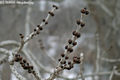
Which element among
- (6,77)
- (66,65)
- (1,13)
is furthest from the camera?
(1,13)

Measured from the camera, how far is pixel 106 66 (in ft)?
20.0

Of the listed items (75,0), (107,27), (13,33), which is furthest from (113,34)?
(13,33)

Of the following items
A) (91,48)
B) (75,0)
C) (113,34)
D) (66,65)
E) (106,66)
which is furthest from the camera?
(91,48)

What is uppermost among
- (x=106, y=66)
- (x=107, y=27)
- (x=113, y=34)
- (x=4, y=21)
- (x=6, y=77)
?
(x=4, y=21)

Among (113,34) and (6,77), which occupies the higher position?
(113,34)

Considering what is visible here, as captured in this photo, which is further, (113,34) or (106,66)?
(106,66)

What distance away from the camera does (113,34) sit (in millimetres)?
5688

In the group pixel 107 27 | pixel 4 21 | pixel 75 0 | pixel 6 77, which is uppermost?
pixel 4 21

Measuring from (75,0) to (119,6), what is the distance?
1.48 meters

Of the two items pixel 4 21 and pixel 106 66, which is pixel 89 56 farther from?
pixel 4 21

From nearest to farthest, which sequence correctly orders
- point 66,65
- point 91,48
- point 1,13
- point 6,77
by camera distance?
point 66,65
point 6,77
point 91,48
point 1,13

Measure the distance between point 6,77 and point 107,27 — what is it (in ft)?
14.6

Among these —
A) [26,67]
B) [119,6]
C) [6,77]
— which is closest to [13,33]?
[119,6]

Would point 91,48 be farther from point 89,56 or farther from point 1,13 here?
point 1,13
